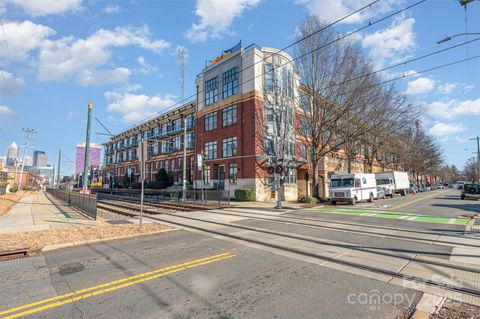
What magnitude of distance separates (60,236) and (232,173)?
1053 inches

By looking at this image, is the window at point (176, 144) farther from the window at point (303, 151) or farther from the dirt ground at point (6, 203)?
the dirt ground at point (6, 203)

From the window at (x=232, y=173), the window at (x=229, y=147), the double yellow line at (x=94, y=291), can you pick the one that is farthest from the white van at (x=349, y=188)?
the double yellow line at (x=94, y=291)

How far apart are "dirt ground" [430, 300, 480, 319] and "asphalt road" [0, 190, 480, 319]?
16.1 inches

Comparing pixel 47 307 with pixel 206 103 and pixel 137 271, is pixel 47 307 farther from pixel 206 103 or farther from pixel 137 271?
pixel 206 103

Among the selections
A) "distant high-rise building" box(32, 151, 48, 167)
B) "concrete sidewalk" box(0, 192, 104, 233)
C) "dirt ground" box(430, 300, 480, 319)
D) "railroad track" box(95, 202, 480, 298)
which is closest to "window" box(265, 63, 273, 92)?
"concrete sidewalk" box(0, 192, 104, 233)

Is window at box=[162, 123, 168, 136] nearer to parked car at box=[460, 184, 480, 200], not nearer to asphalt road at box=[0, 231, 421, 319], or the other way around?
parked car at box=[460, 184, 480, 200]

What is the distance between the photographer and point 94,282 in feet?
16.9

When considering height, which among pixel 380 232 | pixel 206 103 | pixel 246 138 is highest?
pixel 206 103

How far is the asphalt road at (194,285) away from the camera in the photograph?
3998 millimetres

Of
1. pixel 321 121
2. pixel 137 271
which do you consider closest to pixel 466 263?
pixel 137 271

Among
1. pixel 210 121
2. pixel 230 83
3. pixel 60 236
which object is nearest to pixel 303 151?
pixel 230 83

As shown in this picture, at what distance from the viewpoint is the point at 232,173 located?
1396 inches

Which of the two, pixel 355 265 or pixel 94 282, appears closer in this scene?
pixel 94 282

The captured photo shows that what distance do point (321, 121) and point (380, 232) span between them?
18315 mm
